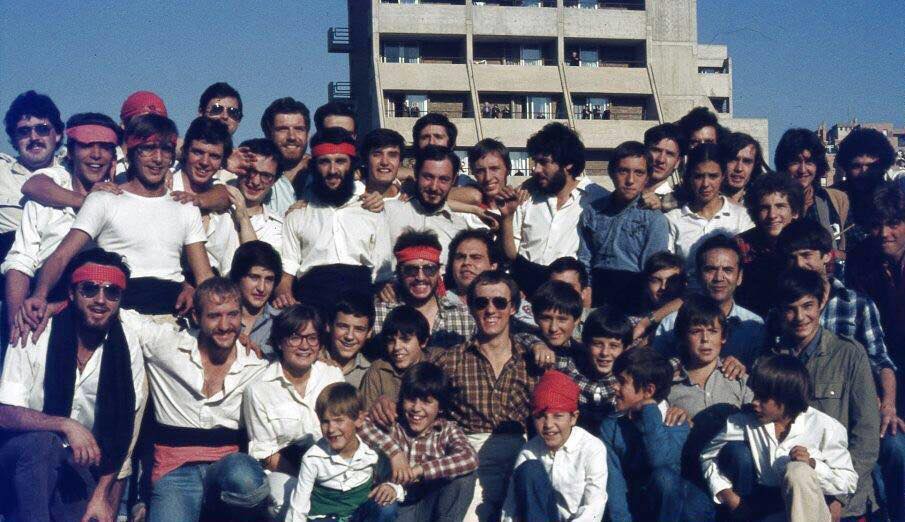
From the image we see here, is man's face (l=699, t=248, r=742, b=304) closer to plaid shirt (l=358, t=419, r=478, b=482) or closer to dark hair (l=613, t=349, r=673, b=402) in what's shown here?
dark hair (l=613, t=349, r=673, b=402)

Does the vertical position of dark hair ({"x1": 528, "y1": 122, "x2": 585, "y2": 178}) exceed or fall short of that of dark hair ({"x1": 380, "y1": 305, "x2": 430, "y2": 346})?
it exceeds it

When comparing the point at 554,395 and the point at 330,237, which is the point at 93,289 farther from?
the point at 554,395

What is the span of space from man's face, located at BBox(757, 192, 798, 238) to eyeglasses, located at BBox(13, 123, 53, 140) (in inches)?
219

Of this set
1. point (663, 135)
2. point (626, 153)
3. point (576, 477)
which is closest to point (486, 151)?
point (626, 153)

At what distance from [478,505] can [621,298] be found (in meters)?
2.11

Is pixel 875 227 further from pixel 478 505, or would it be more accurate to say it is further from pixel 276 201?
pixel 276 201

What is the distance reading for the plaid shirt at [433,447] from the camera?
5988 millimetres

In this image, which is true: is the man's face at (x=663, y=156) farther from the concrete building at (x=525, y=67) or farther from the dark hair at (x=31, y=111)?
the concrete building at (x=525, y=67)

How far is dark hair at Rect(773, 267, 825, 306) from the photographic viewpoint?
635 cm

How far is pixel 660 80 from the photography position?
165ft

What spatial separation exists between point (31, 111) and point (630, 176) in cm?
474

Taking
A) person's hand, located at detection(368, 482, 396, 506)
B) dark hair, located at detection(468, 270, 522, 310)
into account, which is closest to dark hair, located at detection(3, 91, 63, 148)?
dark hair, located at detection(468, 270, 522, 310)

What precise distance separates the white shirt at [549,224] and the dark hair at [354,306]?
5.95ft

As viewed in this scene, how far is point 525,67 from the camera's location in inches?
1886
